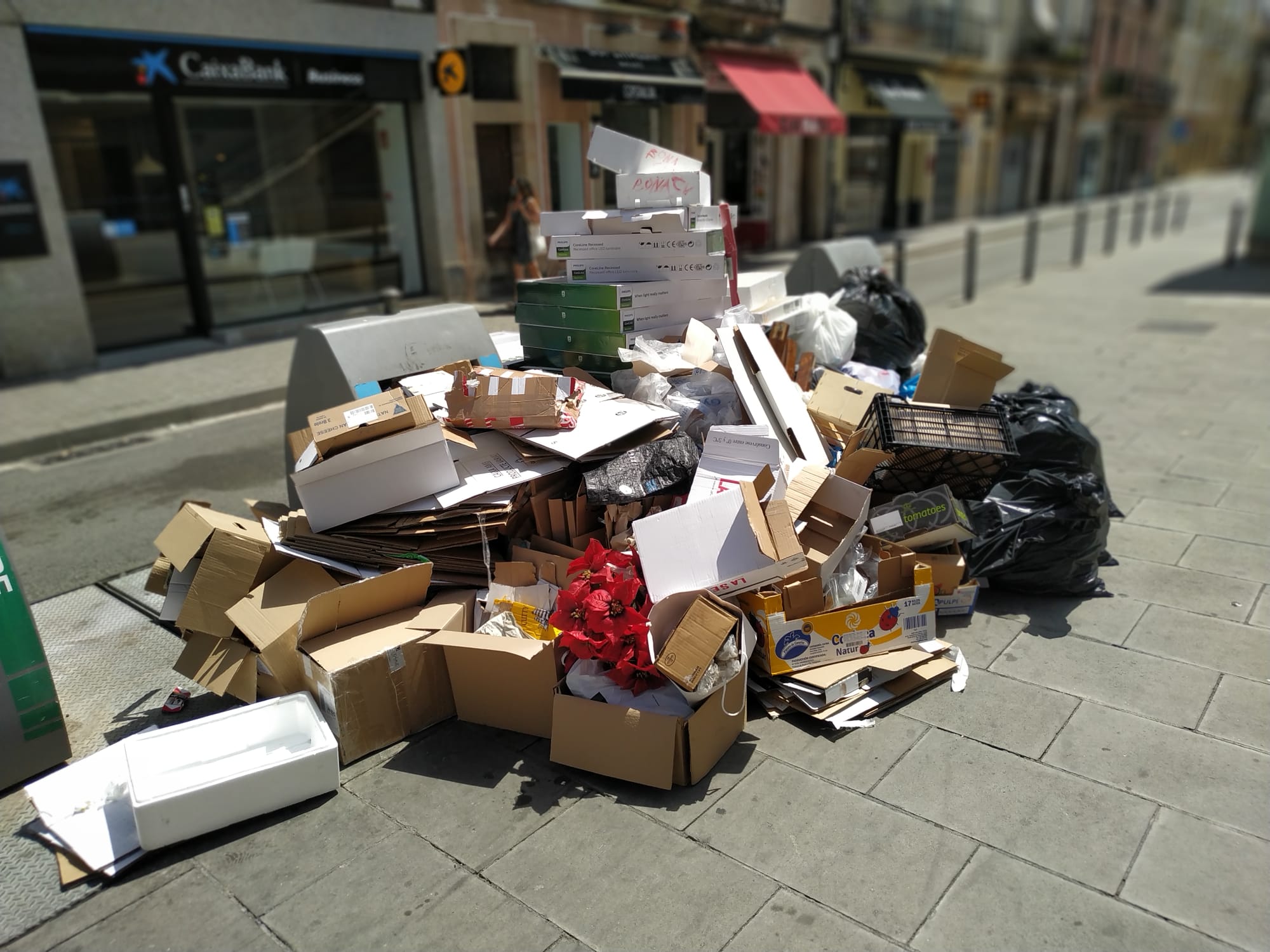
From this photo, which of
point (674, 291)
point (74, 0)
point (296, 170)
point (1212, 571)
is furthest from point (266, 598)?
point (296, 170)

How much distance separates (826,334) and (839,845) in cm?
365

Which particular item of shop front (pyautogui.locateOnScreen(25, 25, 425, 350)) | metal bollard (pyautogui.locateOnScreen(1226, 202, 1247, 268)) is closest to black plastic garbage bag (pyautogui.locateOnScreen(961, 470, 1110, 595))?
shop front (pyautogui.locateOnScreen(25, 25, 425, 350))

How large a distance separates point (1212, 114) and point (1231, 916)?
7485 cm

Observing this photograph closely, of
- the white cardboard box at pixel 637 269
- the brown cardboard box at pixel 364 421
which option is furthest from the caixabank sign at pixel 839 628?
the white cardboard box at pixel 637 269

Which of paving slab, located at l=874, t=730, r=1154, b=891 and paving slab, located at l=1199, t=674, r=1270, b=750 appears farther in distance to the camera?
paving slab, located at l=1199, t=674, r=1270, b=750

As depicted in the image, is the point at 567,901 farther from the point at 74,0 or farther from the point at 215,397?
the point at 74,0

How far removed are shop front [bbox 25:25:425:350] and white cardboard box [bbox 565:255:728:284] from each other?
315 inches

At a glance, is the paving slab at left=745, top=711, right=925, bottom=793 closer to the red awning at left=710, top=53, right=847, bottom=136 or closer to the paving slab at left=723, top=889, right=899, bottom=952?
the paving slab at left=723, top=889, right=899, bottom=952

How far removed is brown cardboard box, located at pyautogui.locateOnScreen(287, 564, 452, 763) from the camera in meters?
3.46

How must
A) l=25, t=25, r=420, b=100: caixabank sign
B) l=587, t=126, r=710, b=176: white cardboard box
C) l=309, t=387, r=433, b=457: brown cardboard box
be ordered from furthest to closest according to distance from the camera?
l=25, t=25, r=420, b=100: caixabank sign
l=587, t=126, r=710, b=176: white cardboard box
l=309, t=387, r=433, b=457: brown cardboard box

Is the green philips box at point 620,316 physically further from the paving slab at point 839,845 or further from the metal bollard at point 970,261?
the metal bollard at point 970,261

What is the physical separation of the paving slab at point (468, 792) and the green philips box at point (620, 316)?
231 cm

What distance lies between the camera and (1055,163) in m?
36.3

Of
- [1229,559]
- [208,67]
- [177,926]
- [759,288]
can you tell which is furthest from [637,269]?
[208,67]
